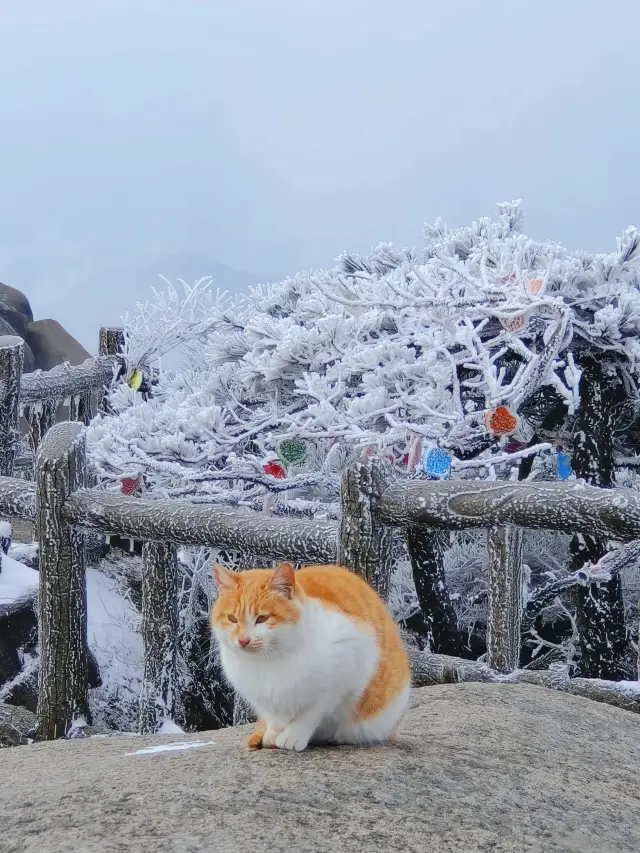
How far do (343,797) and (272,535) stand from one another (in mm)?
1320

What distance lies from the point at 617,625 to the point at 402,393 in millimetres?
2169

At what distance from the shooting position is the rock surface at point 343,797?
1.47 m

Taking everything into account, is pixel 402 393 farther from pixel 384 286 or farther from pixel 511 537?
pixel 511 537

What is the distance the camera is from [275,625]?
1.78 m

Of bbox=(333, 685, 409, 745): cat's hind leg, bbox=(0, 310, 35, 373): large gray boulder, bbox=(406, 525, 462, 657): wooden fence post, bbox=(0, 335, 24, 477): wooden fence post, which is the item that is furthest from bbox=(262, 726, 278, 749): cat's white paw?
bbox=(0, 310, 35, 373): large gray boulder

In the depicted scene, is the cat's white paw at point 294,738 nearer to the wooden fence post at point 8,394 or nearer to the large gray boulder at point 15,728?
the large gray boulder at point 15,728

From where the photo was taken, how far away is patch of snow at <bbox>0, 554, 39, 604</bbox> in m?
4.67

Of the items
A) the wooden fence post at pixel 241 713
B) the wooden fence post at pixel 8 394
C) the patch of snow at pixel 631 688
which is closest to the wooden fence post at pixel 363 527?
the wooden fence post at pixel 241 713

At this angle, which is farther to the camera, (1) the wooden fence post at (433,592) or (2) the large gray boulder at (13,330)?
(2) the large gray boulder at (13,330)

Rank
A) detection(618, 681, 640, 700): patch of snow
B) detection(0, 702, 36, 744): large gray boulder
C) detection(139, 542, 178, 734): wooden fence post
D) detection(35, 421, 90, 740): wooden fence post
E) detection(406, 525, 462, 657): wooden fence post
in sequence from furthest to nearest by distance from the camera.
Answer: detection(406, 525, 462, 657): wooden fence post, detection(0, 702, 36, 744): large gray boulder, detection(35, 421, 90, 740): wooden fence post, detection(139, 542, 178, 734): wooden fence post, detection(618, 681, 640, 700): patch of snow

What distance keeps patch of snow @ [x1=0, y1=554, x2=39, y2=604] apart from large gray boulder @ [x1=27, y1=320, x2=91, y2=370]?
12936 mm

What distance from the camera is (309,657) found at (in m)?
1.80

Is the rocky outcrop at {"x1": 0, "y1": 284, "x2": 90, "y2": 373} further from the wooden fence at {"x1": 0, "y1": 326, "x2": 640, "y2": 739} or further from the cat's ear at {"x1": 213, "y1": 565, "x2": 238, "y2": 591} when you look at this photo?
the cat's ear at {"x1": 213, "y1": 565, "x2": 238, "y2": 591}

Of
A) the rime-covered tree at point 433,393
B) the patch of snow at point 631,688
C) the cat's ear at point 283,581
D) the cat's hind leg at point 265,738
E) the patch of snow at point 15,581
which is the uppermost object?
the rime-covered tree at point 433,393
